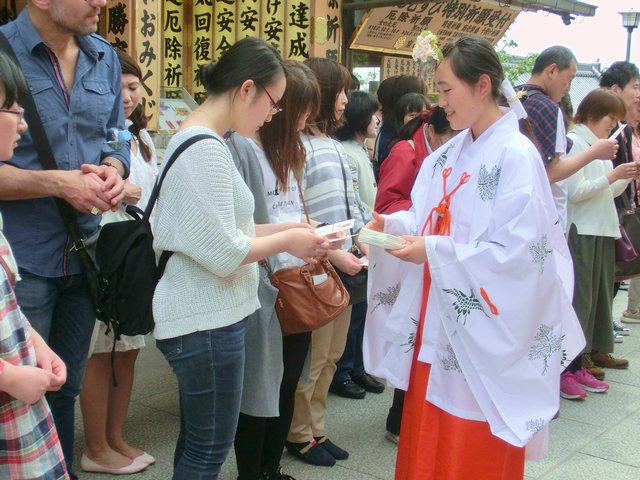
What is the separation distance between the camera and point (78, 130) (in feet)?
8.53

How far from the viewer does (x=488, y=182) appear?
2.56 metres

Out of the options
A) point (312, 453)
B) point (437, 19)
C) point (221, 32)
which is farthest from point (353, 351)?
point (437, 19)

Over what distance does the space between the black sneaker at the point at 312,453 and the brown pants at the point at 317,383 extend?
0.03 m

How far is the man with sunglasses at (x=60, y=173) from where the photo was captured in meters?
2.40

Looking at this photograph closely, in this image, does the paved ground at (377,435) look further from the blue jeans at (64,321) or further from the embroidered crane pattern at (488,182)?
the embroidered crane pattern at (488,182)

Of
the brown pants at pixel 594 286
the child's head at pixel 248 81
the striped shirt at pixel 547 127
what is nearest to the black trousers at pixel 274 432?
the child's head at pixel 248 81

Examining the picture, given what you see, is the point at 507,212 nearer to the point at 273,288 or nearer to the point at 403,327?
the point at 403,327

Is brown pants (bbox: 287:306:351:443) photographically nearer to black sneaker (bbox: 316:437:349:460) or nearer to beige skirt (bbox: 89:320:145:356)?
black sneaker (bbox: 316:437:349:460)

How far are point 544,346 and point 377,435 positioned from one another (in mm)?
1752

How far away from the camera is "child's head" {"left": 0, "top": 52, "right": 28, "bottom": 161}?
188cm

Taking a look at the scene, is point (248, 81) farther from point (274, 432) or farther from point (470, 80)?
point (274, 432)

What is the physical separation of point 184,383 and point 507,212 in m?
1.21

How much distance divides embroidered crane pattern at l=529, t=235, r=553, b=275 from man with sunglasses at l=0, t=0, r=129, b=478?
1420mm

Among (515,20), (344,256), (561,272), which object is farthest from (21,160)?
(515,20)
